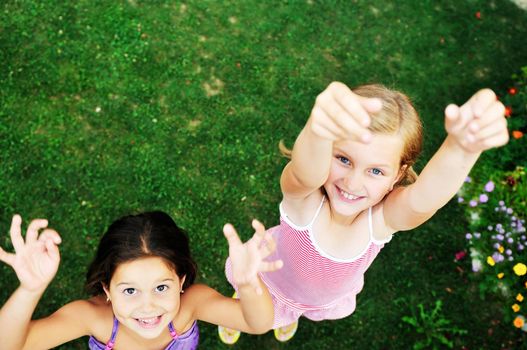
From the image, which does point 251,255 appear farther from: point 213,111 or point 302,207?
point 213,111

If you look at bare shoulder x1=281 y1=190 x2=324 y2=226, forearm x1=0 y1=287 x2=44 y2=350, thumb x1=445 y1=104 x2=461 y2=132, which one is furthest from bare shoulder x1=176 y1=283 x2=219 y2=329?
thumb x1=445 y1=104 x2=461 y2=132

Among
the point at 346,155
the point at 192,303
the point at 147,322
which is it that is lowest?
the point at 192,303

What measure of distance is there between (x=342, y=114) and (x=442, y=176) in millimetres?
594

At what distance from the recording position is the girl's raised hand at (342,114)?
155 cm

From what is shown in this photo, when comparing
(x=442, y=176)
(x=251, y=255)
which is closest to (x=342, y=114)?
(x=442, y=176)

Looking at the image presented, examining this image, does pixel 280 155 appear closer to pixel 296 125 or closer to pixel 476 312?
pixel 296 125

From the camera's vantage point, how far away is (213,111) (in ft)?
15.8

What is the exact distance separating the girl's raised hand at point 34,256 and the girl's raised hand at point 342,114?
120 centimetres

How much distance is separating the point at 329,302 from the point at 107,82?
9.92 feet

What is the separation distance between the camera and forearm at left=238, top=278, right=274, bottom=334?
2.22 m

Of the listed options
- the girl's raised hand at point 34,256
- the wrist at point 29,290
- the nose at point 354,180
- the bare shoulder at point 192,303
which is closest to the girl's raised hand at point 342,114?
the nose at point 354,180

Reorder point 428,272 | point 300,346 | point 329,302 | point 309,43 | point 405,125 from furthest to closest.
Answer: point 309,43
point 428,272
point 300,346
point 329,302
point 405,125

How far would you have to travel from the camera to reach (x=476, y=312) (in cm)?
432

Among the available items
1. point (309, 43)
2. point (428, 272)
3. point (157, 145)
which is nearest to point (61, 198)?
point (157, 145)
